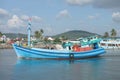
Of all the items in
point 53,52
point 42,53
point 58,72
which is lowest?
point 58,72

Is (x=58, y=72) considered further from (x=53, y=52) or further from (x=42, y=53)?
(x=42, y=53)

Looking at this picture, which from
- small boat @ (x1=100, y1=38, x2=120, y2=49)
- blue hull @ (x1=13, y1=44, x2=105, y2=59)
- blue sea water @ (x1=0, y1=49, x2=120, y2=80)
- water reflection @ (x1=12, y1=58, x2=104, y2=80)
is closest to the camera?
blue sea water @ (x1=0, y1=49, x2=120, y2=80)

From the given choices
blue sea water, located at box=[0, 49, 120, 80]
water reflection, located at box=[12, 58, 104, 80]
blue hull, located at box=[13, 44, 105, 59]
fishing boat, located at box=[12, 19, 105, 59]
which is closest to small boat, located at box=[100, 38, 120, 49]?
fishing boat, located at box=[12, 19, 105, 59]

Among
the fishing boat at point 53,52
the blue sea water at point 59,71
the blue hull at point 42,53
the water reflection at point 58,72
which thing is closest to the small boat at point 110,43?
the fishing boat at point 53,52

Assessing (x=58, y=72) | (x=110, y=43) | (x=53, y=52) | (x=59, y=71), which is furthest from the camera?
(x=110, y=43)

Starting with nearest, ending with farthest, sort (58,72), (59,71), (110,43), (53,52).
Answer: (58,72) → (59,71) → (53,52) → (110,43)

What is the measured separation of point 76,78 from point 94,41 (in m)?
39.4

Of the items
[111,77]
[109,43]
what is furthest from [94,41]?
[109,43]

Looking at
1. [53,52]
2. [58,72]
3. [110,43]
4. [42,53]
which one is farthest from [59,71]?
[110,43]

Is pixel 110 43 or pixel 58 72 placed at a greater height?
pixel 110 43

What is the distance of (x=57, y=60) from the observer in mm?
66375

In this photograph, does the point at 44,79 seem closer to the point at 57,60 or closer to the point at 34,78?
the point at 34,78

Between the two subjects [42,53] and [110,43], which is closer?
[42,53]

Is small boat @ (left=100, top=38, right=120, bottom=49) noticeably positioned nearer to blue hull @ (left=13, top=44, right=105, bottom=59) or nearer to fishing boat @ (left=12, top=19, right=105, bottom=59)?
fishing boat @ (left=12, top=19, right=105, bottom=59)
